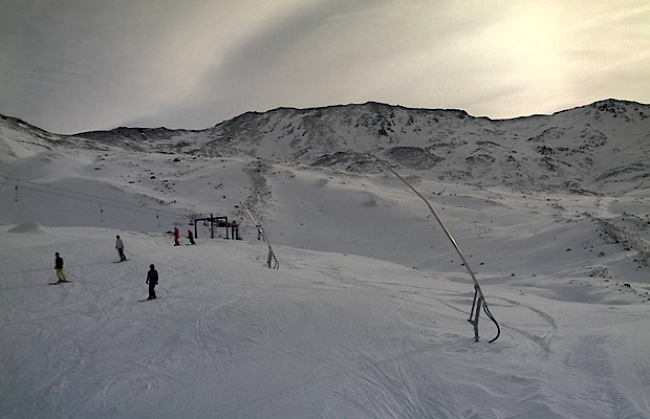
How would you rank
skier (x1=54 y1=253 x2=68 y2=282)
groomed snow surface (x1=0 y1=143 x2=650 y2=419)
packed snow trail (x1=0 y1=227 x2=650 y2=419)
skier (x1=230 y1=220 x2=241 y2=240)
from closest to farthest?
packed snow trail (x1=0 y1=227 x2=650 y2=419) → groomed snow surface (x1=0 y1=143 x2=650 y2=419) → skier (x1=54 y1=253 x2=68 y2=282) → skier (x1=230 y1=220 x2=241 y2=240)

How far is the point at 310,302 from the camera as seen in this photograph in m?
13.3

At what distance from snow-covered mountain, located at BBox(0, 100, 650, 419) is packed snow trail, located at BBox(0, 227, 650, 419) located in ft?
0.18

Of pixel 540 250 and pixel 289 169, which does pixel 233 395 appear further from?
pixel 289 169

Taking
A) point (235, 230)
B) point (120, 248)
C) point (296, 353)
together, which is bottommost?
point (296, 353)

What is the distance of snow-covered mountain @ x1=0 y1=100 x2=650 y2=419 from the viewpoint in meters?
7.99

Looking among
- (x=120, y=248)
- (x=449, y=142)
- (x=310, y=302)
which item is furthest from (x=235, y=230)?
(x=449, y=142)

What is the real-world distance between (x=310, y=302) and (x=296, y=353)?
11.7 ft

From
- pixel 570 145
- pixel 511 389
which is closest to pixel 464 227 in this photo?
pixel 511 389

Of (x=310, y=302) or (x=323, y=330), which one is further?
(x=310, y=302)

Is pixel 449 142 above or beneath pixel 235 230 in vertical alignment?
above

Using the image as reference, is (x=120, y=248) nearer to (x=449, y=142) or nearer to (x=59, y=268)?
(x=59, y=268)

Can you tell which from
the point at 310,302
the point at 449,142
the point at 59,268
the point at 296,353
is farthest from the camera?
the point at 449,142

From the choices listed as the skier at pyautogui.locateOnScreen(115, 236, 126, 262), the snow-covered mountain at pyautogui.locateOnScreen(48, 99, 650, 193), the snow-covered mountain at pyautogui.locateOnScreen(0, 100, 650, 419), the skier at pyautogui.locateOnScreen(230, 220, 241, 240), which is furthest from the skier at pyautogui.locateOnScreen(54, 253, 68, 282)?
the snow-covered mountain at pyautogui.locateOnScreen(48, 99, 650, 193)

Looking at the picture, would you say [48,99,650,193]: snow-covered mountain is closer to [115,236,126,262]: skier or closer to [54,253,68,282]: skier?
[115,236,126,262]: skier
